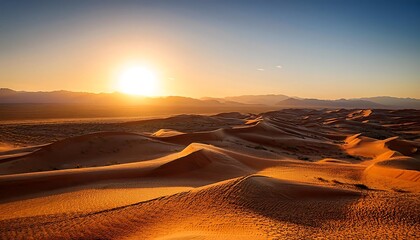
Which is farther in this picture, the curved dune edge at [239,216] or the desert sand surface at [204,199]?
the desert sand surface at [204,199]

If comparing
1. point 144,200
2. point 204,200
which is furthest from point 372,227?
point 144,200

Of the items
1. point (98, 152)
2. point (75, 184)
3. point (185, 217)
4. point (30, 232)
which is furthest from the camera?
point (98, 152)

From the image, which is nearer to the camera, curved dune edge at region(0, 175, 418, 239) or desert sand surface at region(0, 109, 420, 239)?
curved dune edge at region(0, 175, 418, 239)

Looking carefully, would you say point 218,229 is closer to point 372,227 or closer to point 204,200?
point 204,200

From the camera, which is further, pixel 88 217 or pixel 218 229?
pixel 88 217

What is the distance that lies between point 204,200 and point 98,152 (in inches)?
485

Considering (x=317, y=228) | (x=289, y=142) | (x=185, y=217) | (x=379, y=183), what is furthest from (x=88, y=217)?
(x=289, y=142)

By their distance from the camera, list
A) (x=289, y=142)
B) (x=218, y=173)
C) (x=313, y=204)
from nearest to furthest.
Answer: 1. (x=313, y=204)
2. (x=218, y=173)
3. (x=289, y=142)

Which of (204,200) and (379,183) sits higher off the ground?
(204,200)

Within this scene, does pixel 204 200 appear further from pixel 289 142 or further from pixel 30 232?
pixel 289 142

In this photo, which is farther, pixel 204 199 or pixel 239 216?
pixel 204 199

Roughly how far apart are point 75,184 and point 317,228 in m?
8.70

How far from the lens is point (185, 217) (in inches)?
260

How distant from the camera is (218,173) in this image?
12.2 meters
